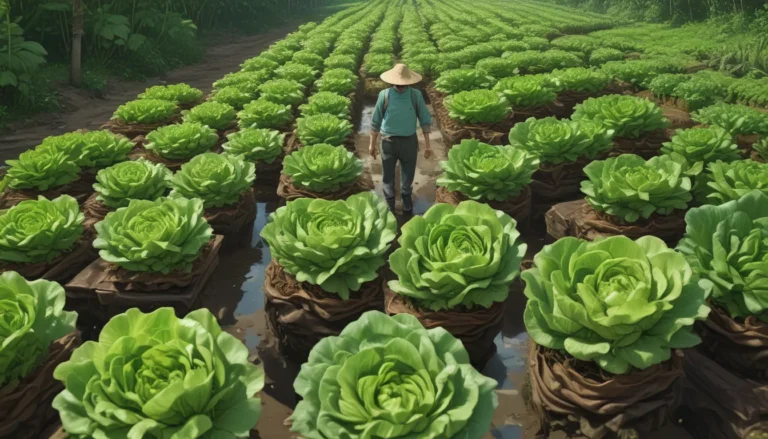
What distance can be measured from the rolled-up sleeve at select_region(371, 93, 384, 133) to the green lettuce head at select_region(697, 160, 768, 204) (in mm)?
3343

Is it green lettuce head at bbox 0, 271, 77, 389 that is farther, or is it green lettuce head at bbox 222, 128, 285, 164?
green lettuce head at bbox 222, 128, 285, 164

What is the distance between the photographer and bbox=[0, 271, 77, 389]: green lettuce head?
2.49 metres

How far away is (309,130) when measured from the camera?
20.4ft

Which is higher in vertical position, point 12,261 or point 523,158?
point 523,158

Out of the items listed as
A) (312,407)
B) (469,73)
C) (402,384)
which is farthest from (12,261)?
(469,73)

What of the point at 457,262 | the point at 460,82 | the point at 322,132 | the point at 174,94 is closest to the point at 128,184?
the point at 322,132

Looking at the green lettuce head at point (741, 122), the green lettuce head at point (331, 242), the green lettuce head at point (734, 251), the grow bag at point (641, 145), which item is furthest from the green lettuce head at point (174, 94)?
the green lettuce head at point (741, 122)

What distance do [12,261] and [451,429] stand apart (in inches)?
142

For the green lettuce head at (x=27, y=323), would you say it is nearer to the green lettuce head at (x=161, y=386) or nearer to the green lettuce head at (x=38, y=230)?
the green lettuce head at (x=161, y=386)

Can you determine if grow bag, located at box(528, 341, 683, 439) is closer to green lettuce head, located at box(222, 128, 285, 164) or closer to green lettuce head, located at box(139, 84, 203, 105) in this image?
green lettuce head, located at box(222, 128, 285, 164)

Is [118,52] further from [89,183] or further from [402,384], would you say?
[402,384]

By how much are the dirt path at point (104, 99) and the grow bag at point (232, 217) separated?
654 centimetres

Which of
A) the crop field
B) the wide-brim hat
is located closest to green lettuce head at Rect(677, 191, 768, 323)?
the crop field

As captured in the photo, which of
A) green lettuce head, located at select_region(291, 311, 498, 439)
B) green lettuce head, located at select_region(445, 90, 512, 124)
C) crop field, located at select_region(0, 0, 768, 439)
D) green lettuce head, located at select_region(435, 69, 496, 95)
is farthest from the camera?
green lettuce head, located at select_region(435, 69, 496, 95)
